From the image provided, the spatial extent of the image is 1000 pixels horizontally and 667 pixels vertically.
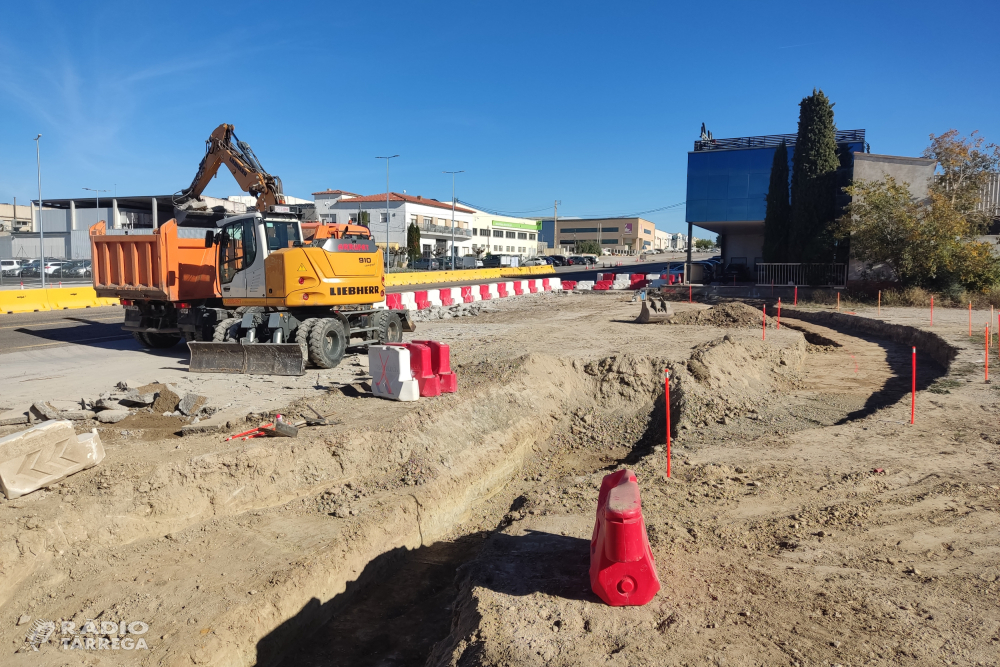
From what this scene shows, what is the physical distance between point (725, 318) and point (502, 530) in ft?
49.2

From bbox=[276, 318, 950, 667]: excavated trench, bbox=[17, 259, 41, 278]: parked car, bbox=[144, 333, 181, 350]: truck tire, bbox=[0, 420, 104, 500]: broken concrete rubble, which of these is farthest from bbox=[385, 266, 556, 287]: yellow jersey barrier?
bbox=[0, 420, 104, 500]: broken concrete rubble

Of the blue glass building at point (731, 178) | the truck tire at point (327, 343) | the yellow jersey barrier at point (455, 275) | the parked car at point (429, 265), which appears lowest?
the truck tire at point (327, 343)

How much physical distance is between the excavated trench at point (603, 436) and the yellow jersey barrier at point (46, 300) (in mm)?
18173

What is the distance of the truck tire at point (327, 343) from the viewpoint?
462 inches

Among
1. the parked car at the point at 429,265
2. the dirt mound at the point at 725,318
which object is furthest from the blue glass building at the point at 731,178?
the parked car at the point at 429,265

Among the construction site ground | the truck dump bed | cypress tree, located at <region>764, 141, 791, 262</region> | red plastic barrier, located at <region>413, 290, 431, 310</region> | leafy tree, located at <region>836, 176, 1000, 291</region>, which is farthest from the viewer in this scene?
cypress tree, located at <region>764, 141, 791, 262</region>

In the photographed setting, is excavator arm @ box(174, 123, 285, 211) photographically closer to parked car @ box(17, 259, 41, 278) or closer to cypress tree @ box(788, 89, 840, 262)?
cypress tree @ box(788, 89, 840, 262)

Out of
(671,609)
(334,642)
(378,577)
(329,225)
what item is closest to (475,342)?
(329,225)

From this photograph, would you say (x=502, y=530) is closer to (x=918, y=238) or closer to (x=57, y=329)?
(x=57, y=329)

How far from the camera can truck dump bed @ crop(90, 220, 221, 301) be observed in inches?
524

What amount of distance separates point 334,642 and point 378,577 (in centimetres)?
106

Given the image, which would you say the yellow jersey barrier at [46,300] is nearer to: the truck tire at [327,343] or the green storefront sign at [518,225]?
the truck tire at [327,343]

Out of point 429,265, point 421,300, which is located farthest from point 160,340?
point 429,265

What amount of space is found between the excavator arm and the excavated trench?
749 cm
